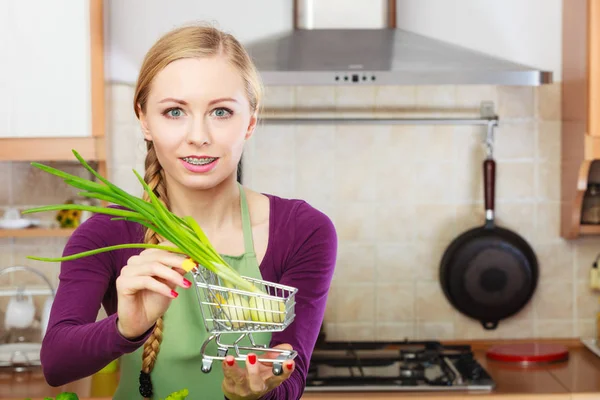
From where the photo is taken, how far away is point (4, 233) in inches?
114

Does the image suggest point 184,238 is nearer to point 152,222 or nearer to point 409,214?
point 152,222

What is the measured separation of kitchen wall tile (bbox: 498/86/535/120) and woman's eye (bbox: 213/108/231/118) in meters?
1.95

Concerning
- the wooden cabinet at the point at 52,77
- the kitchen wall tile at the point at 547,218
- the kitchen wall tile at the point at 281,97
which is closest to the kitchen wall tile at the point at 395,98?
the kitchen wall tile at the point at 281,97

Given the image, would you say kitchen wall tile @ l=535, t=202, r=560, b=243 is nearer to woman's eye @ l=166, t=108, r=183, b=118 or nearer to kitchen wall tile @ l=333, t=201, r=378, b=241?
kitchen wall tile @ l=333, t=201, r=378, b=241

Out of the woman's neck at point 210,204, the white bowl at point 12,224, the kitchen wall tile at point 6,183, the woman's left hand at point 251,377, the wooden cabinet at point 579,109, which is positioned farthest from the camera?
the kitchen wall tile at point 6,183

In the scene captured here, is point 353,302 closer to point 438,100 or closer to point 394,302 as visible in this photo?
point 394,302

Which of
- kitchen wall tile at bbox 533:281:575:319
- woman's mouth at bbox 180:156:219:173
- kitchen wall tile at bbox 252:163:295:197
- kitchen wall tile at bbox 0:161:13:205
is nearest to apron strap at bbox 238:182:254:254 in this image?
woman's mouth at bbox 180:156:219:173

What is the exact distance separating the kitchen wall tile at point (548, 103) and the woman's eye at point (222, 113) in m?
2.01

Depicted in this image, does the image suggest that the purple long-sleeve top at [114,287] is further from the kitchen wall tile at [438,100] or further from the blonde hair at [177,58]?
the kitchen wall tile at [438,100]

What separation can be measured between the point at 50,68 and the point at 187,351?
1489mm

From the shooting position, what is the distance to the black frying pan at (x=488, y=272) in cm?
305

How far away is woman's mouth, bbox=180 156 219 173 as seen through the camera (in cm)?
A: 129

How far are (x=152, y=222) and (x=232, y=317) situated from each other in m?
0.19

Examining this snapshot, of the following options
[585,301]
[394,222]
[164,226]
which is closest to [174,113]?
[164,226]
